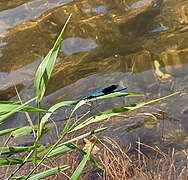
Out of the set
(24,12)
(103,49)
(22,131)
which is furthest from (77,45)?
(22,131)

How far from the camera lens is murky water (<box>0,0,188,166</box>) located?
2.52m

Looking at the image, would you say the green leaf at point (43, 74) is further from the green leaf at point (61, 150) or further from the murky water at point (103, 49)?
the murky water at point (103, 49)

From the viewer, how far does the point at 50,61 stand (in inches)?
42.4

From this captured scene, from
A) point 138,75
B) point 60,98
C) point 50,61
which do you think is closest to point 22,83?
point 60,98

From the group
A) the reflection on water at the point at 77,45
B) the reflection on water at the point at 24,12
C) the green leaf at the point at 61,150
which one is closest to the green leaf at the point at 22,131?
the green leaf at the point at 61,150

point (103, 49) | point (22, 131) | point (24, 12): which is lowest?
point (103, 49)

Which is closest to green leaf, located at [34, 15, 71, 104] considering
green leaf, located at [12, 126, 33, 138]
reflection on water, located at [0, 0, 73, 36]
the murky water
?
green leaf, located at [12, 126, 33, 138]

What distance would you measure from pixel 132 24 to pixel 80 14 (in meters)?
0.49

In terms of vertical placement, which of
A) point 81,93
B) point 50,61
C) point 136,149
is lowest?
point 136,149

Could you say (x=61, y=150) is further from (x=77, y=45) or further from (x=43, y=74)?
(x=77, y=45)

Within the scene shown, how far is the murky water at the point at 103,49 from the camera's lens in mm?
2521

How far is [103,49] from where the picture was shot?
289cm

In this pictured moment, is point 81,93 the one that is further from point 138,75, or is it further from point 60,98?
point 138,75

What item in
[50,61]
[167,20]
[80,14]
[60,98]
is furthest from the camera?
[80,14]
